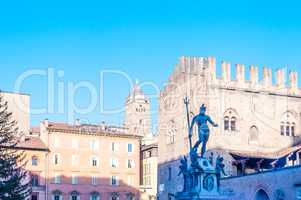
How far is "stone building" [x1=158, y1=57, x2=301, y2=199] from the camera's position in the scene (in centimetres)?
4397

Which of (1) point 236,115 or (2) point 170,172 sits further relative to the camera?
(2) point 170,172

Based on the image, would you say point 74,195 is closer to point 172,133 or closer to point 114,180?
point 114,180

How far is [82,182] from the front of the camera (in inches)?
2394

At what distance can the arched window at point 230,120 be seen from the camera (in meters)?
44.4

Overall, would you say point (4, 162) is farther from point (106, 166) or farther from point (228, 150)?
point (106, 166)

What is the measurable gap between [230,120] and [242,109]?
4.42 feet

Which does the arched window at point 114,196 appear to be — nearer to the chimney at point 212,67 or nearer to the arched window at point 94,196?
the arched window at point 94,196

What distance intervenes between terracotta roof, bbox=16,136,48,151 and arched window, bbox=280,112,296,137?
82.2ft

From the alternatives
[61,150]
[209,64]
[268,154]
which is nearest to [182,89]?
[209,64]

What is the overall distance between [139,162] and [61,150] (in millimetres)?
9813

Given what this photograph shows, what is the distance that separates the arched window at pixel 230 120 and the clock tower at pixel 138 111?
72.2m

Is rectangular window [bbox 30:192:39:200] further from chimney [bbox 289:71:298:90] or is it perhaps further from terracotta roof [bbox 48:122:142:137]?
chimney [bbox 289:71:298:90]

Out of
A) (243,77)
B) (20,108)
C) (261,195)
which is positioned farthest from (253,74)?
(20,108)

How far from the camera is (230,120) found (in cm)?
4459
